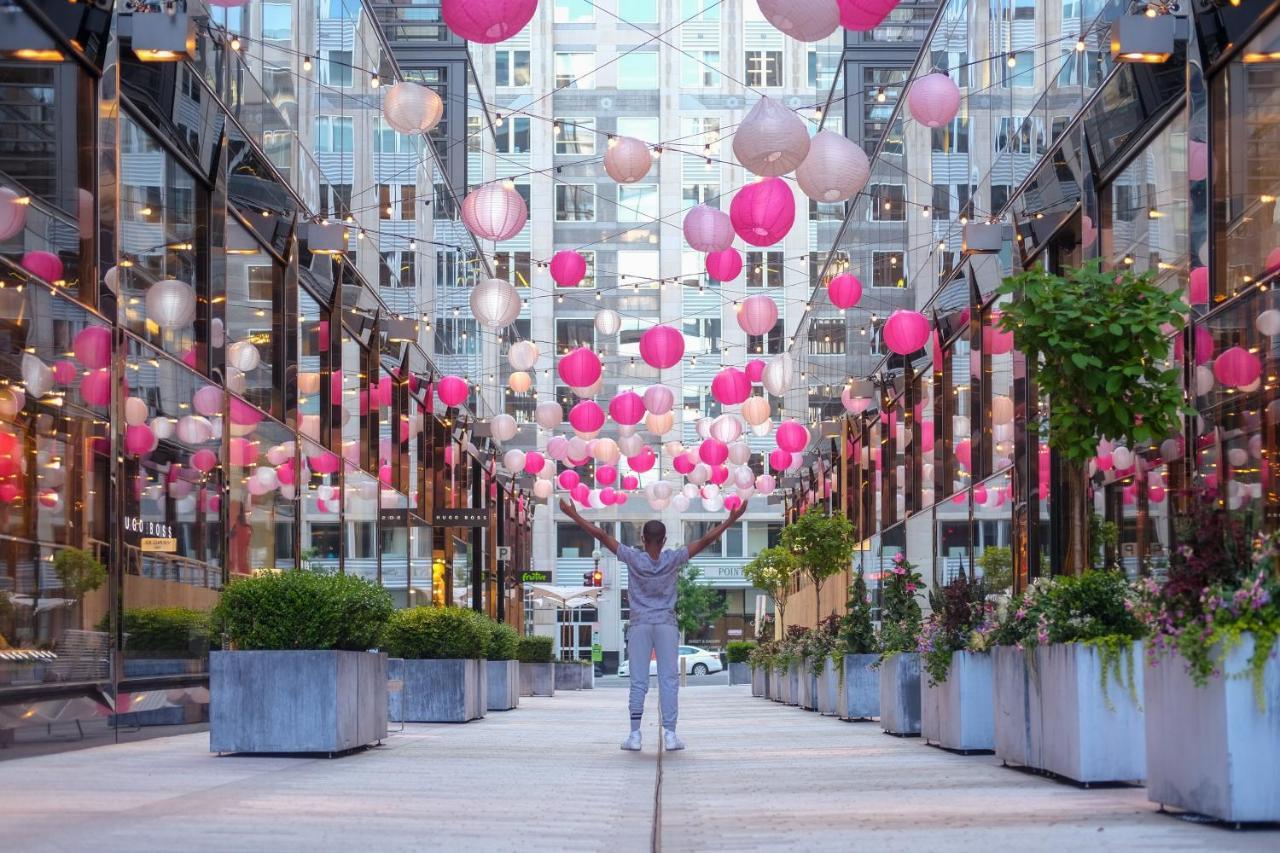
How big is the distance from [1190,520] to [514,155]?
79624mm

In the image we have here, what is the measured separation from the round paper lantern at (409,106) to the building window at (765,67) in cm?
6855

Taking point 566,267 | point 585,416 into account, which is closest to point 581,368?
point 566,267

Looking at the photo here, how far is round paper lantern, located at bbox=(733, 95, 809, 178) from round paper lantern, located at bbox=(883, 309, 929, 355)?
435 inches

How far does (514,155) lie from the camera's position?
8656 centimetres

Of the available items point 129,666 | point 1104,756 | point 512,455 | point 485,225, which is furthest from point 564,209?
point 1104,756

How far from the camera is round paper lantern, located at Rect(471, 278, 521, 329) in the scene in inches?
1003

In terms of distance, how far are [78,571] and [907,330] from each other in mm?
15032

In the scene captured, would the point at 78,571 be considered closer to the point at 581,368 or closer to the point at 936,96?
the point at 936,96

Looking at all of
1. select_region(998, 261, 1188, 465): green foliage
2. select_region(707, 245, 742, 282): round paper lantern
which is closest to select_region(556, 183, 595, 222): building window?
select_region(707, 245, 742, 282): round paper lantern

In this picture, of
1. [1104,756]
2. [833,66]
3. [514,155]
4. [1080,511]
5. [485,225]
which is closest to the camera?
[1104,756]

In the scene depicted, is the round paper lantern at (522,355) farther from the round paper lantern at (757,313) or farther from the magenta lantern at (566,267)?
the round paper lantern at (757,313)

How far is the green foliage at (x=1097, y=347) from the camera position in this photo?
11688 millimetres

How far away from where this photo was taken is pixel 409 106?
62.7ft

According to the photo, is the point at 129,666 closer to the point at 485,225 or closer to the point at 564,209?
the point at 485,225
